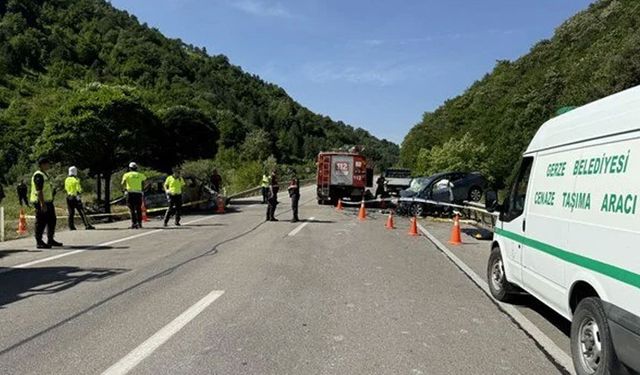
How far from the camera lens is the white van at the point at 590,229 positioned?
4035 mm

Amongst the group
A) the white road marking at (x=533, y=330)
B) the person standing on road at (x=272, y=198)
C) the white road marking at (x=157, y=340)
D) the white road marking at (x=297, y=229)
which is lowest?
the white road marking at (x=533, y=330)

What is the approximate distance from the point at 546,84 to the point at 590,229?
5769 centimetres

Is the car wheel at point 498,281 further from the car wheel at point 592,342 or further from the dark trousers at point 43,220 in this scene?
the dark trousers at point 43,220

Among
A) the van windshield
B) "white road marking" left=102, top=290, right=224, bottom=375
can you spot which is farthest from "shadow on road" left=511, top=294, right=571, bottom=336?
the van windshield

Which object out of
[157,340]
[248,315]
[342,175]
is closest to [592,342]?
[248,315]

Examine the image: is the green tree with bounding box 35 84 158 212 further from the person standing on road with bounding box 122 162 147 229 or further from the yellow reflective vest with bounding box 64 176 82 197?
the yellow reflective vest with bounding box 64 176 82 197

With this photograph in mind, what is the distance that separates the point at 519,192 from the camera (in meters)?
6.91

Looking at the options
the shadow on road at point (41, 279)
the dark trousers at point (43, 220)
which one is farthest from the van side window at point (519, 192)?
the dark trousers at point (43, 220)

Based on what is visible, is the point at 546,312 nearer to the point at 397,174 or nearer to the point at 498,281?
the point at 498,281

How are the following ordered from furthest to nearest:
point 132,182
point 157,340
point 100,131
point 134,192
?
point 100,131 < point 134,192 < point 132,182 < point 157,340

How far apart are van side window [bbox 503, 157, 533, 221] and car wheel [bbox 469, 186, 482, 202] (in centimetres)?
1645

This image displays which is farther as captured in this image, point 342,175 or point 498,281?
point 342,175

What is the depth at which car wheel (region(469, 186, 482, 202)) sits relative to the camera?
76.3 feet

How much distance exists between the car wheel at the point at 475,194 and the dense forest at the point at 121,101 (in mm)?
13648
